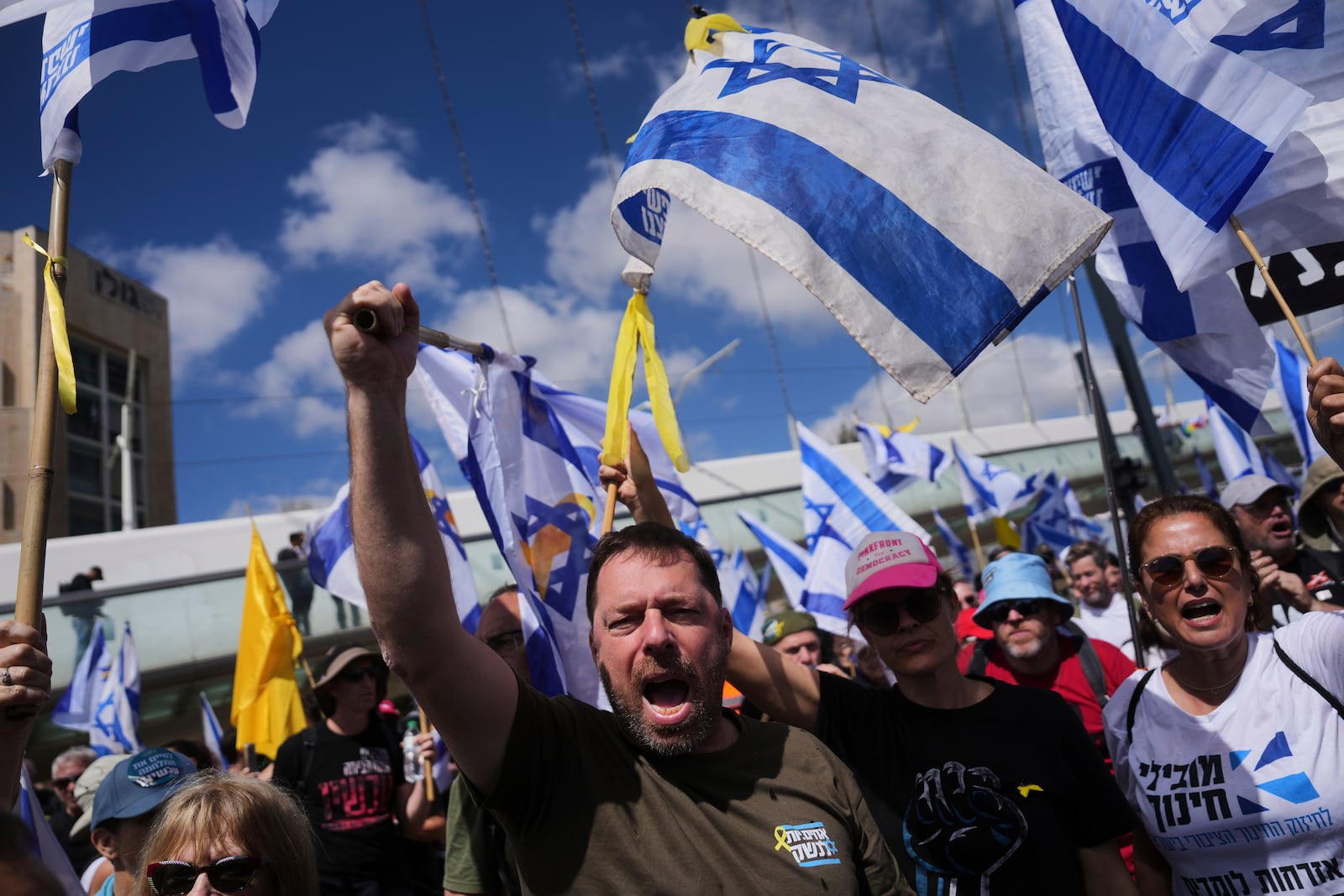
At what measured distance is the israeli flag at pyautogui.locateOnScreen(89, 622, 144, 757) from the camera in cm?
760

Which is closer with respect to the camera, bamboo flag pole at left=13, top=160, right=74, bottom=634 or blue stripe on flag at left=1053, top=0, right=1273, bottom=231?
bamboo flag pole at left=13, top=160, right=74, bottom=634

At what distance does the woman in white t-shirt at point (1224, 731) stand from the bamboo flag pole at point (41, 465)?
263cm

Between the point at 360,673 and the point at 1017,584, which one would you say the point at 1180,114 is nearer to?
the point at 1017,584

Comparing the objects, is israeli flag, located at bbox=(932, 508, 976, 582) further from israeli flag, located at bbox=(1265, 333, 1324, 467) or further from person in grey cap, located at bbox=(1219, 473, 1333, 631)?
person in grey cap, located at bbox=(1219, 473, 1333, 631)

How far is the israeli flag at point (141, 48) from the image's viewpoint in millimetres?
2510

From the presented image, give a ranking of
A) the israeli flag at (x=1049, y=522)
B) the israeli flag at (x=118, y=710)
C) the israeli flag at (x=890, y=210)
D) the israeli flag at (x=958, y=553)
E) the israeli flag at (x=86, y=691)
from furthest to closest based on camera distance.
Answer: the israeli flag at (x=1049, y=522) < the israeli flag at (x=958, y=553) < the israeli flag at (x=86, y=691) < the israeli flag at (x=118, y=710) < the israeli flag at (x=890, y=210)

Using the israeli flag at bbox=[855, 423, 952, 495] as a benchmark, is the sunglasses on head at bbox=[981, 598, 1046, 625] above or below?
below

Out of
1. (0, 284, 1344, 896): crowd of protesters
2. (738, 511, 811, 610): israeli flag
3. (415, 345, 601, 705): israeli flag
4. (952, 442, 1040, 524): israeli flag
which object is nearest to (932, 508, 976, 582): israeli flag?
(952, 442, 1040, 524): israeli flag

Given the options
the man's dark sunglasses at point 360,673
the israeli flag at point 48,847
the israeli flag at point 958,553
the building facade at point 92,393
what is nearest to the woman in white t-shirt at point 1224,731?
the israeli flag at point 48,847

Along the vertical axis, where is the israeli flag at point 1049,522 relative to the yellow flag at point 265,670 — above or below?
above

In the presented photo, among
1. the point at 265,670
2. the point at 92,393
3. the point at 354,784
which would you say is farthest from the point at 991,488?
the point at 92,393

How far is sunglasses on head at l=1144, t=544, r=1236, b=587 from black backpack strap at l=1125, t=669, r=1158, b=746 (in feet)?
0.89

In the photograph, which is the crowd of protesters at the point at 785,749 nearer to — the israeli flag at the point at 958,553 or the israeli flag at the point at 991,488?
the israeli flag at the point at 958,553

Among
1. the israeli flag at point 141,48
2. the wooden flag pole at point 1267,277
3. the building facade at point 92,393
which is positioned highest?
the building facade at point 92,393
